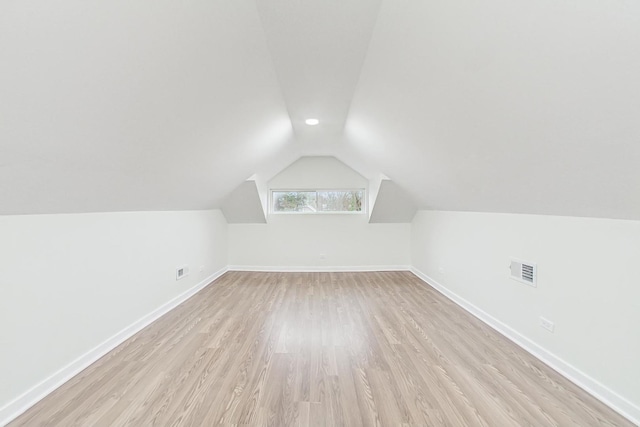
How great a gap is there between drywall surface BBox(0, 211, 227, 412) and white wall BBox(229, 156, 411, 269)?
2247 millimetres

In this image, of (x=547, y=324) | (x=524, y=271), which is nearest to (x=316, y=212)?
(x=524, y=271)

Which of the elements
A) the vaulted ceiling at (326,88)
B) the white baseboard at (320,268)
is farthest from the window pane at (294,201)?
the vaulted ceiling at (326,88)

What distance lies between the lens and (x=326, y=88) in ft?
8.34

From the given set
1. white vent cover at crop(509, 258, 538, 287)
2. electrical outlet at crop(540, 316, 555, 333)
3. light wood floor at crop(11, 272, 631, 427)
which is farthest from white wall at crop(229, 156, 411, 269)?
electrical outlet at crop(540, 316, 555, 333)

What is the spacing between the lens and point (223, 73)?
1.91m

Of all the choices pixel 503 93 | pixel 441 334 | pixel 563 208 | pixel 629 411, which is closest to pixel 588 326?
pixel 629 411

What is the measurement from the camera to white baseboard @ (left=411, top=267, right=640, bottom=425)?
1.64m

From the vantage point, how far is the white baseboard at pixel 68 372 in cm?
162

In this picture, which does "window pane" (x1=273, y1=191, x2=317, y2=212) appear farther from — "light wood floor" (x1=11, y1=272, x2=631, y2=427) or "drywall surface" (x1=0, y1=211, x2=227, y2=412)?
"light wood floor" (x1=11, y1=272, x2=631, y2=427)

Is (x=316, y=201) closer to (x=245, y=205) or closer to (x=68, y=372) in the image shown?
(x=245, y=205)

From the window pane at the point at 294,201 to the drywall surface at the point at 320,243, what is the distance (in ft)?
0.85

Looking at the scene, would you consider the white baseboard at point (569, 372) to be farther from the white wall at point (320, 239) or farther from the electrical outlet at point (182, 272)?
the electrical outlet at point (182, 272)

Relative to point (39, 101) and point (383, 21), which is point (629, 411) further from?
point (39, 101)

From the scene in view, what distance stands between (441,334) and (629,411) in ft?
4.14
